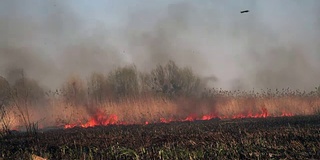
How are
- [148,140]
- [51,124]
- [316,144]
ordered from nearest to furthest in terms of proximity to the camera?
[316,144] → [148,140] → [51,124]

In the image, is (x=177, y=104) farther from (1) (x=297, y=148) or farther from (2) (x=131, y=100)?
(1) (x=297, y=148)

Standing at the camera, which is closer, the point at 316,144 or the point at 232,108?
the point at 316,144

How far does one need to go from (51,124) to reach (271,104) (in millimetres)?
27542

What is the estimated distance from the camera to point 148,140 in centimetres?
2164

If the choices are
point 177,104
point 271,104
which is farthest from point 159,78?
point 271,104

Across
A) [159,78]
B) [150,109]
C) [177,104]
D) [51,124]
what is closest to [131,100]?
[150,109]

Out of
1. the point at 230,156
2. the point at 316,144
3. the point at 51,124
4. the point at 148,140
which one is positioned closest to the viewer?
the point at 230,156

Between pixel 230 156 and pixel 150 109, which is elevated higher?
pixel 150 109

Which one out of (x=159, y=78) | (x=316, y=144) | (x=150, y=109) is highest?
(x=159, y=78)

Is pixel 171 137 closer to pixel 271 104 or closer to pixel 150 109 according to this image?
pixel 150 109

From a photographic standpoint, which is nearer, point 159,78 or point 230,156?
point 230,156

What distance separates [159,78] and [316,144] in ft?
154

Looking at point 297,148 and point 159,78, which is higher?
point 159,78

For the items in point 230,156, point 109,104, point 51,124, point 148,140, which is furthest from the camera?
point 51,124
